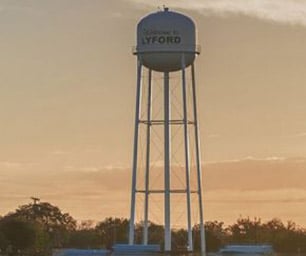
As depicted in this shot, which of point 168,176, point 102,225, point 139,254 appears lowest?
point 139,254

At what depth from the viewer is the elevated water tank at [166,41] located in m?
79.8

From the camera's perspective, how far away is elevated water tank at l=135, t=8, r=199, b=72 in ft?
262

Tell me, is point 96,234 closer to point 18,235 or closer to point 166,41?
point 18,235

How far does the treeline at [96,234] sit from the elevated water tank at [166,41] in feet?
48.6

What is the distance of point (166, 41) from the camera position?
262 feet

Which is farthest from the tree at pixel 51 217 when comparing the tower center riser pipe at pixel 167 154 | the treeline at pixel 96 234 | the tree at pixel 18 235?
the tower center riser pipe at pixel 167 154

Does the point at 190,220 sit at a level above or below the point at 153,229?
below

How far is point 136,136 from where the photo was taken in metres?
79.3

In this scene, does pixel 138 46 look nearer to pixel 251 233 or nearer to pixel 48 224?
pixel 251 233

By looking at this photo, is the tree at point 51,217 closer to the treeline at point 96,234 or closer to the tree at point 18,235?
the treeline at point 96,234

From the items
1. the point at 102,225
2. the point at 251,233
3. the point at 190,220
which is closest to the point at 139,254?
the point at 190,220

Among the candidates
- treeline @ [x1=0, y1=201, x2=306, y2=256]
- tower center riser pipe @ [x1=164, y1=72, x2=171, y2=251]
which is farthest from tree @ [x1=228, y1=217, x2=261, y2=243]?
tower center riser pipe @ [x1=164, y1=72, x2=171, y2=251]

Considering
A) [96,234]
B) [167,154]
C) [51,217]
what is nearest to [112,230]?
[96,234]

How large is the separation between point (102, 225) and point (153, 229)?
1438 centimetres
